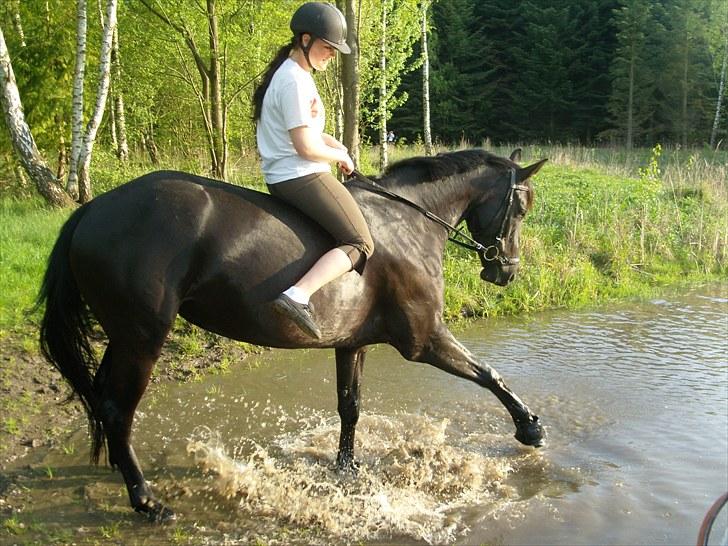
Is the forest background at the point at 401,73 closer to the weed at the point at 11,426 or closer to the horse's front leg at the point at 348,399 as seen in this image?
the horse's front leg at the point at 348,399

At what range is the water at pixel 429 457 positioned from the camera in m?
3.96

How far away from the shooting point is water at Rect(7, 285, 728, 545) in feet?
13.0

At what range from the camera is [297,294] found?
371cm

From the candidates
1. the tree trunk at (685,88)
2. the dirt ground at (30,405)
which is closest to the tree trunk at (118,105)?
the dirt ground at (30,405)

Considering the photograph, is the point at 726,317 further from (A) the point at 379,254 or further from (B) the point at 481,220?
(A) the point at 379,254

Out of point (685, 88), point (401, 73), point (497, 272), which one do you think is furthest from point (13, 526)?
point (685, 88)

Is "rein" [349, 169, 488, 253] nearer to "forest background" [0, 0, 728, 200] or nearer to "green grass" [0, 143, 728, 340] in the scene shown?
"green grass" [0, 143, 728, 340]

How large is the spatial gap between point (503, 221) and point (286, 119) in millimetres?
1942

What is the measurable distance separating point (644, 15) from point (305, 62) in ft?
138

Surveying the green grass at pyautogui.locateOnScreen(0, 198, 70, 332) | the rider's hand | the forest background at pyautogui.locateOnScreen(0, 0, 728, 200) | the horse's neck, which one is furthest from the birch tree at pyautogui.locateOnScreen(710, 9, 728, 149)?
the rider's hand

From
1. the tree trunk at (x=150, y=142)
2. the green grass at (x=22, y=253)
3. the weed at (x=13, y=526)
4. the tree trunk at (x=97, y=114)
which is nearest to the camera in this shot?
the weed at (x=13, y=526)

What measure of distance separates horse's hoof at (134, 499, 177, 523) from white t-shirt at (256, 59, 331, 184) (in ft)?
6.59

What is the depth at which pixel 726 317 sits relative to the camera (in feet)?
28.7

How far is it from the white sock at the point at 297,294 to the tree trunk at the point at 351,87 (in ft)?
20.6
